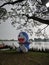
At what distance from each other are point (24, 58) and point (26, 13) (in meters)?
0.56

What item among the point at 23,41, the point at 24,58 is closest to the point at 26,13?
the point at 23,41

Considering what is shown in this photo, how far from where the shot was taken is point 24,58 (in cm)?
178

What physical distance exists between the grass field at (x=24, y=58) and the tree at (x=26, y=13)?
0.28 m

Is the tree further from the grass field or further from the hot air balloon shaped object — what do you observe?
the grass field

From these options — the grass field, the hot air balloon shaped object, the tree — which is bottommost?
the grass field

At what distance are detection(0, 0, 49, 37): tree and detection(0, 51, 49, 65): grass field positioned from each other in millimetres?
281

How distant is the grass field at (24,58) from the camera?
5.75ft

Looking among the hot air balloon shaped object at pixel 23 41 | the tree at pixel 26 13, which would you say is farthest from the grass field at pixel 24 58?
the tree at pixel 26 13

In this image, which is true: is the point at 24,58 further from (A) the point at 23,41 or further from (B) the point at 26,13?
(B) the point at 26,13

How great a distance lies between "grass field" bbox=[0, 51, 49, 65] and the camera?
5.75 ft

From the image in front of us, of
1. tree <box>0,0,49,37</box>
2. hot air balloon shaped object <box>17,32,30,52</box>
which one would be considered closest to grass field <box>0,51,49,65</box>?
hot air balloon shaped object <box>17,32,30,52</box>

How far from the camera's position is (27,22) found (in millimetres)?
1947

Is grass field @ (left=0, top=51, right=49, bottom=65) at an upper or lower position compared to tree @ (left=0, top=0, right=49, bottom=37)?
lower

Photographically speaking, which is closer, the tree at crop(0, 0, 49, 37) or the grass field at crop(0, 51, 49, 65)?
the grass field at crop(0, 51, 49, 65)
